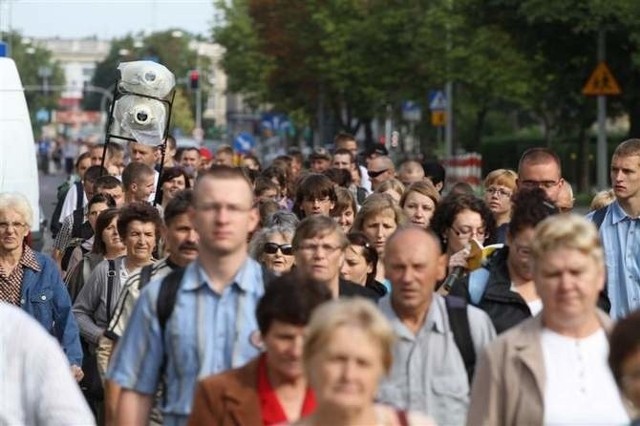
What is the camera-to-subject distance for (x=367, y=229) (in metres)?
12.4

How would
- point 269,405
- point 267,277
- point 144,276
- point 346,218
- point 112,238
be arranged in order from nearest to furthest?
point 269,405 < point 267,277 < point 144,276 < point 112,238 < point 346,218

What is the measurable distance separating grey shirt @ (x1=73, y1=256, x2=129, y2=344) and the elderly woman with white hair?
0.09 m

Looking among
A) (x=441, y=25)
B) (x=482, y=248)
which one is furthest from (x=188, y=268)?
(x=441, y=25)

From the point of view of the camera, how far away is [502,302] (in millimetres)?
8469

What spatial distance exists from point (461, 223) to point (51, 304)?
2357mm

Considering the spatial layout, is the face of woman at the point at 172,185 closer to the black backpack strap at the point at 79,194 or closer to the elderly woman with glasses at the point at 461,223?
the black backpack strap at the point at 79,194

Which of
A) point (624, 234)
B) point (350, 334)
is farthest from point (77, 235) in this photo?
point (350, 334)

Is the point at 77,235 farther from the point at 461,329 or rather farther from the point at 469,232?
the point at 461,329

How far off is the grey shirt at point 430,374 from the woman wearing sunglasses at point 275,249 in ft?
11.4

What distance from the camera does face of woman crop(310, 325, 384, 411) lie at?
5707 millimetres

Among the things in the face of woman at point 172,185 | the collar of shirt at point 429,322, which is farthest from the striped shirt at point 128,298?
the face of woman at point 172,185

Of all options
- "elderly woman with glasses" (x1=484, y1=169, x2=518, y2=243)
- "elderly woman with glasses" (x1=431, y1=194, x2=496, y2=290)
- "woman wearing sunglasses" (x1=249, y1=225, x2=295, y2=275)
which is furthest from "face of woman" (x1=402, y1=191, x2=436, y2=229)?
"elderly woman with glasses" (x1=431, y1=194, x2=496, y2=290)

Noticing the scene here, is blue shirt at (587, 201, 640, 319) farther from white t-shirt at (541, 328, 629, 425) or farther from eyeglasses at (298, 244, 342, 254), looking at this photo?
white t-shirt at (541, 328, 629, 425)

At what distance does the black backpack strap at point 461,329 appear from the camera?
7.49 meters
